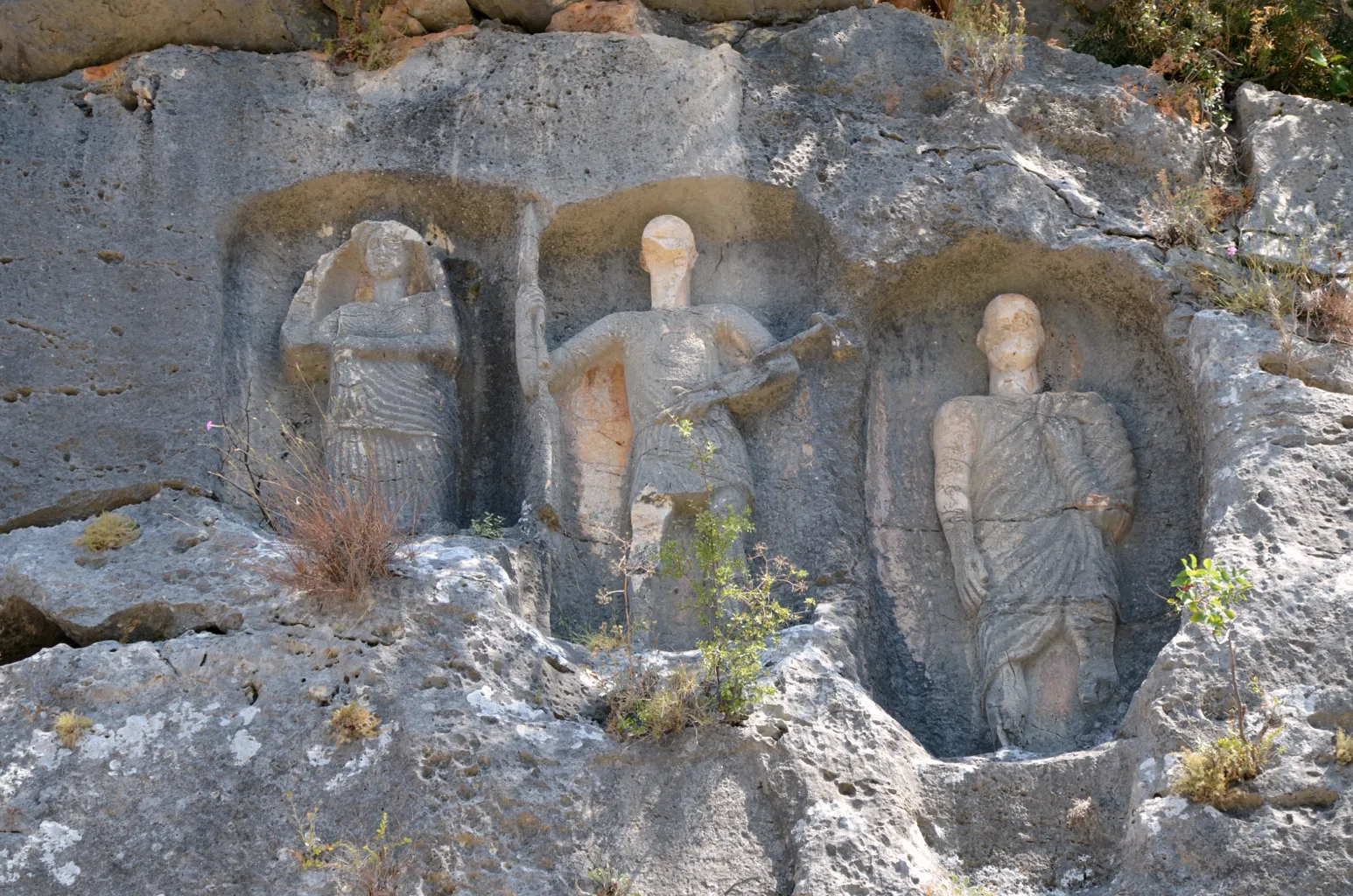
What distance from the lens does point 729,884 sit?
7152 millimetres

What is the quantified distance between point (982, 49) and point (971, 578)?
9.56 ft

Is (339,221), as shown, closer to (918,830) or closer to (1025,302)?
(1025,302)

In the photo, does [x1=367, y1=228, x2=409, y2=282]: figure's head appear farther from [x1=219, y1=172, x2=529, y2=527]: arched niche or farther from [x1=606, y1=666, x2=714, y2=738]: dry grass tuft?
[x1=606, y1=666, x2=714, y2=738]: dry grass tuft

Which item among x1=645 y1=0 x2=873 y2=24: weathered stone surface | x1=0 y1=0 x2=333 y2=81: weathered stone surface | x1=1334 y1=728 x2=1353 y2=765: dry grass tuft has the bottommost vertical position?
x1=1334 y1=728 x2=1353 y2=765: dry grass tuft

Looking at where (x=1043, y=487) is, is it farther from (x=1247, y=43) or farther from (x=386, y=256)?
(x=386, y=256)

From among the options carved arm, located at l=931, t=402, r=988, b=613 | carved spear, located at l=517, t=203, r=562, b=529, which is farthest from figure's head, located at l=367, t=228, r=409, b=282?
carved arm, located at l=931, t=402, r=988, b=613

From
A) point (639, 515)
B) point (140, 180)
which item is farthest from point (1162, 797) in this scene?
point (140, 180)

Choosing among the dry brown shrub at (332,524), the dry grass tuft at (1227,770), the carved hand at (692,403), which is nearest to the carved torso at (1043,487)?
the carved hand at (692,403)

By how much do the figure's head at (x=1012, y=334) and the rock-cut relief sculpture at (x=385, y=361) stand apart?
2634 mm

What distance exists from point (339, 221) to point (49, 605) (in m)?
2.94

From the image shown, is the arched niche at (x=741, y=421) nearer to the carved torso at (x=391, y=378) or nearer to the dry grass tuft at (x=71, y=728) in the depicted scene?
the carved torso at (x=391, y=378)

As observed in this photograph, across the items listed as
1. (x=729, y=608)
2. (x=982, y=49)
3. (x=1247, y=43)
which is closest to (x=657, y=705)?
(x=729, y=608)

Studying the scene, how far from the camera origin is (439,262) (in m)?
9.71

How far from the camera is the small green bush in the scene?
33.6 feet
